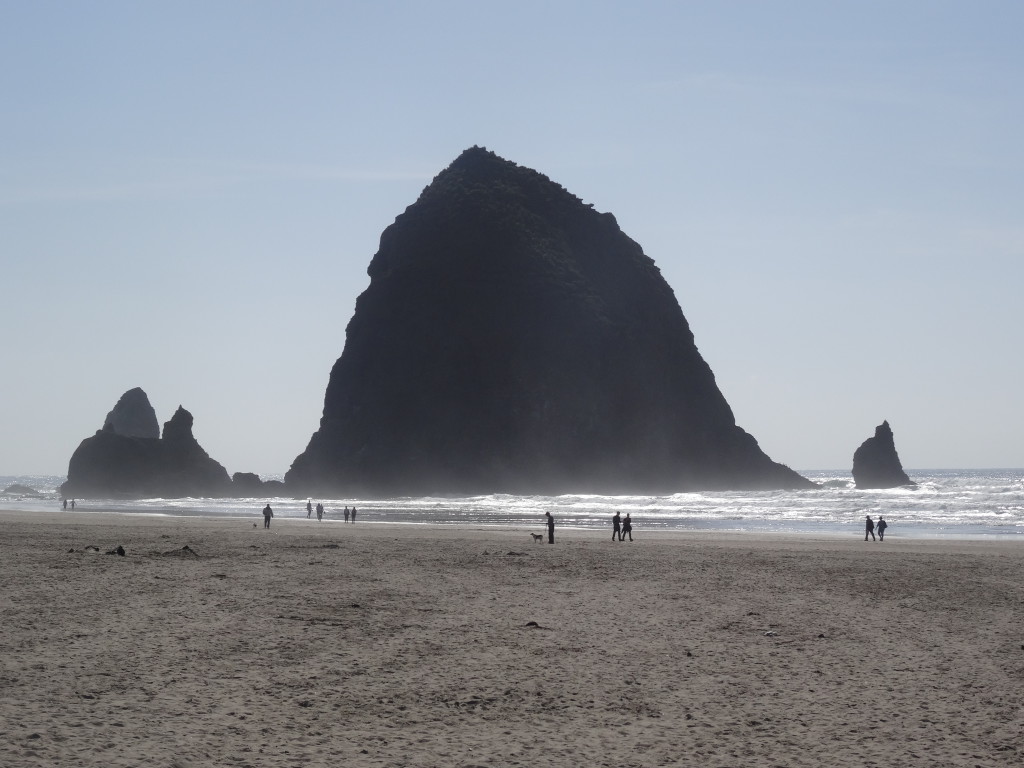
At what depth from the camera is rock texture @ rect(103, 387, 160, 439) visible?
169125mm

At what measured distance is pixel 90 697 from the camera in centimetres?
850

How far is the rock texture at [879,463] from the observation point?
11162cm

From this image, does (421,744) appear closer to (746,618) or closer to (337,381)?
(746,618)

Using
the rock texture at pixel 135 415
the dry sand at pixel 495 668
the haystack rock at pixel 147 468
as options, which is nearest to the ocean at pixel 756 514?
the dry sand at pixel 495 668

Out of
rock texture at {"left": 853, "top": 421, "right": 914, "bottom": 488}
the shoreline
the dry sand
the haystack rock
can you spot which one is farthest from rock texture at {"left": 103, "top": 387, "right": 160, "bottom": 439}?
the dry sand

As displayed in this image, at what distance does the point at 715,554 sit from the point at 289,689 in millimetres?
20048

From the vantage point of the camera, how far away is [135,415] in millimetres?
170625

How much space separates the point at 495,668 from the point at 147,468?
11547cm

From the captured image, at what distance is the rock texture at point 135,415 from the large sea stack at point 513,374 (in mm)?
73180

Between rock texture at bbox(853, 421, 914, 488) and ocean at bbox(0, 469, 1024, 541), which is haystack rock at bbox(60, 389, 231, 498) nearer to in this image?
ocean at bbox(0, 469, 1024, 541)

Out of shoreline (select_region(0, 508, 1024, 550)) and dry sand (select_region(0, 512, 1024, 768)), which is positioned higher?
dry sand (select_region(0, 512, 1024, 768))

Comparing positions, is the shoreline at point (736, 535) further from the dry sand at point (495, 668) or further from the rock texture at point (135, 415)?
the rock texture at point (135, 415)

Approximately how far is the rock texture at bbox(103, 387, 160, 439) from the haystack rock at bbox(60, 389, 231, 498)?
4951 centimetres

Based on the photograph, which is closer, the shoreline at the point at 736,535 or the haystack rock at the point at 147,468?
the shoreline at the point at 736,535
